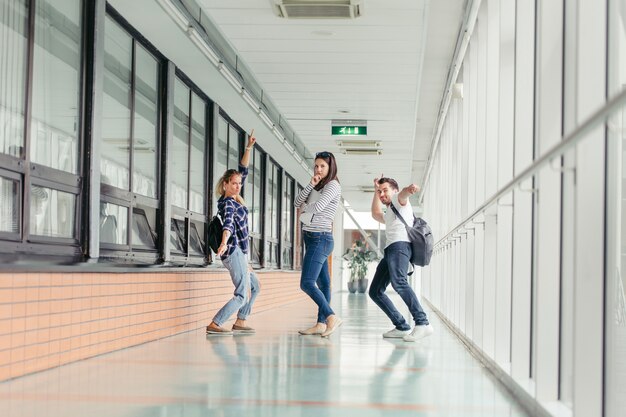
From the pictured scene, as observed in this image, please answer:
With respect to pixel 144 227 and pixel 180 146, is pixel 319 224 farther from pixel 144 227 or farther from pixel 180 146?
pixel 180 146

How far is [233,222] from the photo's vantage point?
23.1 feet

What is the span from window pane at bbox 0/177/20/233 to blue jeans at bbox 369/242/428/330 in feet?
10.2

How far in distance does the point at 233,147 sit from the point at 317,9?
4612mm

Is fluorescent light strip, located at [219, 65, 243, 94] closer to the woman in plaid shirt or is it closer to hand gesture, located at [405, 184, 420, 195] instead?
the woman in plaid shirt

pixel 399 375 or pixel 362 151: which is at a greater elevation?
pixel 362 151

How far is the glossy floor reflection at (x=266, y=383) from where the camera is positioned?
133 inches

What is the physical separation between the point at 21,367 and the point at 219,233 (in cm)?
289

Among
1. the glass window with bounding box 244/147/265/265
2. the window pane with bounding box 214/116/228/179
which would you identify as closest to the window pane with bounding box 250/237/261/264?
the glass window with bounding box 244/147/265/265

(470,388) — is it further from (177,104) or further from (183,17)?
(177,104)

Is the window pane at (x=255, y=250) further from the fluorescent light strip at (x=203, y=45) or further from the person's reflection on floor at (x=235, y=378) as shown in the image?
the person's reflection on floor at (x=235, y=378)

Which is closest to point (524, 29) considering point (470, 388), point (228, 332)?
point (470, 388)

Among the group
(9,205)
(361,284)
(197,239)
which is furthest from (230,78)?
(361,284)

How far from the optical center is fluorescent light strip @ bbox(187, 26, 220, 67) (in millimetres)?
6293

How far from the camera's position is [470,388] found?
4.17 metres
